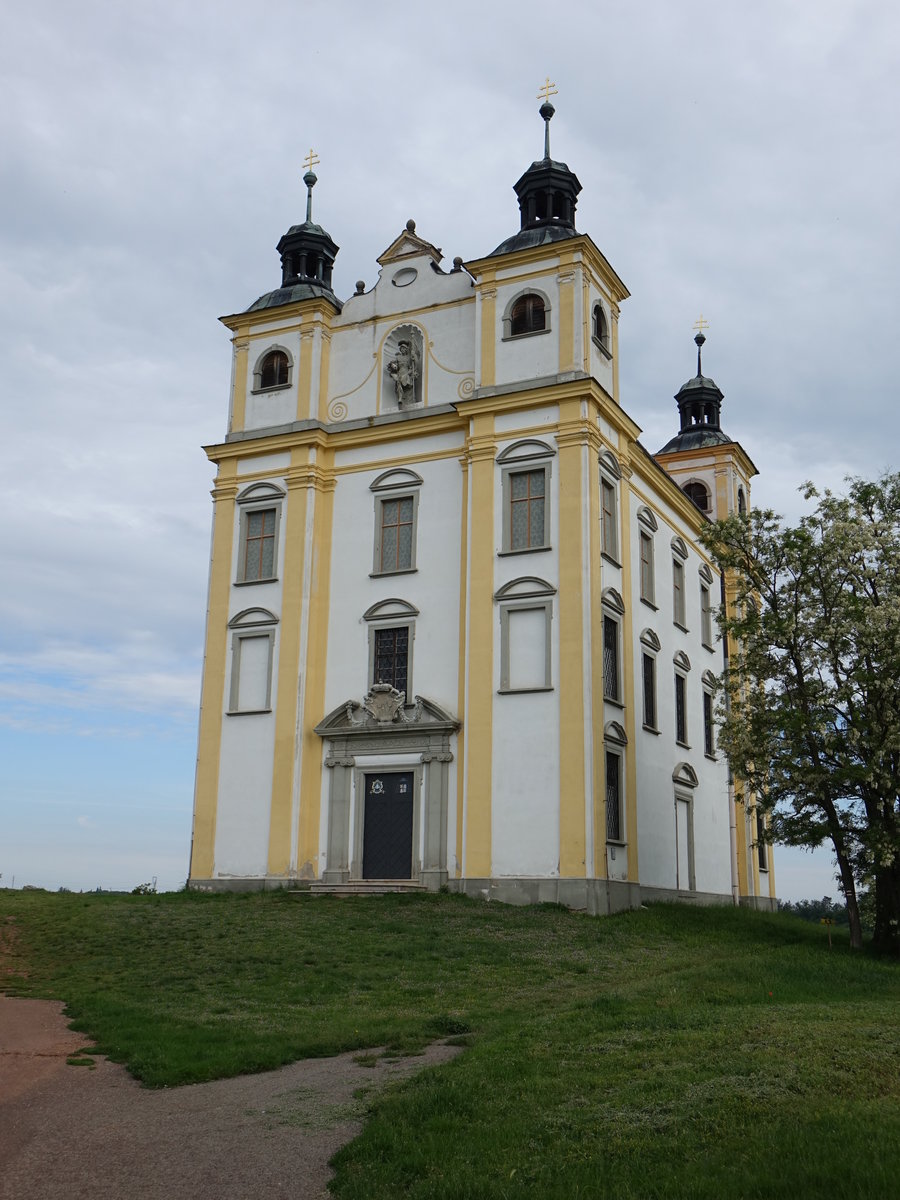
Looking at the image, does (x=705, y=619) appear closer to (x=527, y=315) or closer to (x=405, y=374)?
(x=527, y=315)

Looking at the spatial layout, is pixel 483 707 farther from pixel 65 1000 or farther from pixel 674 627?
pixel 65 1000

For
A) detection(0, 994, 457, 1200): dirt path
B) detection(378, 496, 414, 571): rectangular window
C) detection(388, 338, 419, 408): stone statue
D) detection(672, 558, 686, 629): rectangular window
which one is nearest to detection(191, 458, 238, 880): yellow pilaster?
detection(378, 496, 414, 571): rectangular window

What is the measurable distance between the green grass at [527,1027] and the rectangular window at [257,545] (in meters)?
9.22

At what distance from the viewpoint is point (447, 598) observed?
2911cm

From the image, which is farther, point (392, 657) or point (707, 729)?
point (707, 729)

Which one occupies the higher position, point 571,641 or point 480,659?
point 571,641

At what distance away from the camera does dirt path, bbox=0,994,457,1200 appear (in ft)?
25.3

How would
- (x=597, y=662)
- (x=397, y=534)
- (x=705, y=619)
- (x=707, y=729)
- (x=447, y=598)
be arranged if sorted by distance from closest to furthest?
1. (x=597, y=662)
2. (x=447, y=598)
3. (x=397, y=534)
4. (x=707, y=729)
5. (x=705, y=619)

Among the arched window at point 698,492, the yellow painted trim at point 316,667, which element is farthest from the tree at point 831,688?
the arched window at point 698,492

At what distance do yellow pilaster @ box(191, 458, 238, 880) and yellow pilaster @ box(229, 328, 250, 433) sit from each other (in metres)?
1.16

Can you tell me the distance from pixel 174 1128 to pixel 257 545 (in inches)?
928

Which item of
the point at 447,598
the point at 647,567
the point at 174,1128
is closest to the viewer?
the point at 174,1128

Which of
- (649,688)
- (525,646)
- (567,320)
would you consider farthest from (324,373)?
(649,688)

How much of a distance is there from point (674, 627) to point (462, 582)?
8.60m
